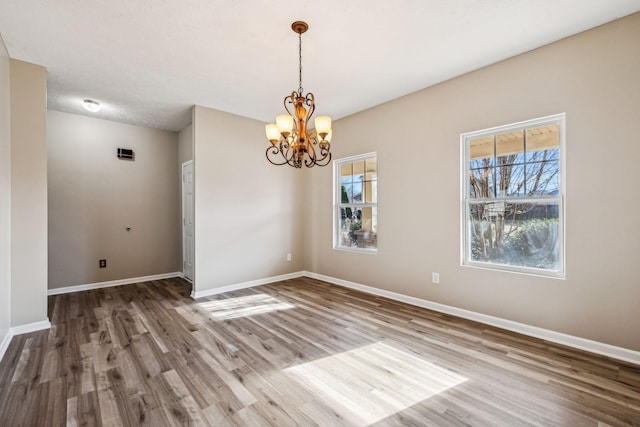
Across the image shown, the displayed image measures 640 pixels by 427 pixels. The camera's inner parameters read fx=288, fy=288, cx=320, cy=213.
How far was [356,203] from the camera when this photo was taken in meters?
4.68

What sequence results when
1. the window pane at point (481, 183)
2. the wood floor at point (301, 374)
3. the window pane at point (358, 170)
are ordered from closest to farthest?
1. the wood floor at point (301, 374)
2. the window pane at point (481, 183)
3. the window pane at point (358, 170)

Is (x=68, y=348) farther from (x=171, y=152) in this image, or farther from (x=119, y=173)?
(x=171, y=152)

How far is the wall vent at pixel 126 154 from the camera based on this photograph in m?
4.92

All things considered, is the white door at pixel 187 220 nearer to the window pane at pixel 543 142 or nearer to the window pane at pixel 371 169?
the window pane at pixel 371 169

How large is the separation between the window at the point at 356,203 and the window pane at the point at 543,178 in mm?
1901

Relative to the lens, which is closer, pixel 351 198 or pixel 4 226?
pixel 4 226

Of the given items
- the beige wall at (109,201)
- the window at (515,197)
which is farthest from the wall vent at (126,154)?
the window at (515,197)

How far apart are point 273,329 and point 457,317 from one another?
2102 mm

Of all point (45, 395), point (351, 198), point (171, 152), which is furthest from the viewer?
point (171, 152)

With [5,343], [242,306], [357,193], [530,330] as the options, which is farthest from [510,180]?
[5,343]

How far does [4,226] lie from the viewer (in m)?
2.73

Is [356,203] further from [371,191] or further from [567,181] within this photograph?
[567,181]

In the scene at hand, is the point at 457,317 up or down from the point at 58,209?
down

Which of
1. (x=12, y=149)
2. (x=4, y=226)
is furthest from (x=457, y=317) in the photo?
(x=12, y=149)
